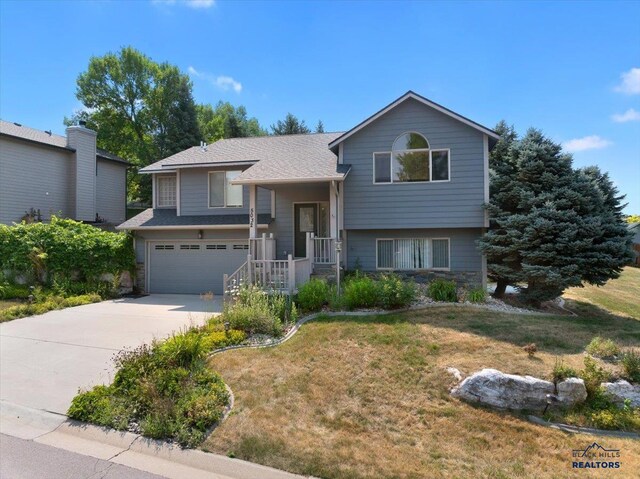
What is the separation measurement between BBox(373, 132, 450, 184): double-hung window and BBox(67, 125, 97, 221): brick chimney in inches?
625

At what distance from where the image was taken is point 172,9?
13461 millimetres

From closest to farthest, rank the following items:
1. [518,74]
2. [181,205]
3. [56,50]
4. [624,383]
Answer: [624,383] < [518,74] < [181,205] < [56,50]

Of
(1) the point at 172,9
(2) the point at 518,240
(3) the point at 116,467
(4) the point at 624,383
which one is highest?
(1) the point at 172,9

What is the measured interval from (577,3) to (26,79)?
26.9m

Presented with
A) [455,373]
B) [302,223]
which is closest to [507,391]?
[455,373]

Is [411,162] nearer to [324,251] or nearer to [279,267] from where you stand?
[324,251]

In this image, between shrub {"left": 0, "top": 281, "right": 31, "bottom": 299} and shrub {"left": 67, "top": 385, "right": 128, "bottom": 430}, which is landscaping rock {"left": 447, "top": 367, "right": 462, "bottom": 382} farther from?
shrub {"left": 0, "top": 281, "right": 31, "bottom": 299}

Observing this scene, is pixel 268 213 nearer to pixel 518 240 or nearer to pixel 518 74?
pixel 518 240

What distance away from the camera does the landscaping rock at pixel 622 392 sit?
195 inches

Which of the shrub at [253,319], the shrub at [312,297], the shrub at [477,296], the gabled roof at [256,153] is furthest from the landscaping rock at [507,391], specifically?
the gabled roof at [256,153]

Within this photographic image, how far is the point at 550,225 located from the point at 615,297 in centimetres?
680

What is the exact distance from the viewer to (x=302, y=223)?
44.7ft

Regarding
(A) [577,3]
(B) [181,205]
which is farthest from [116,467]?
(A) [577,3]

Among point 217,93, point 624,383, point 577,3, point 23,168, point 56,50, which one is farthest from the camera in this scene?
point 217,93
